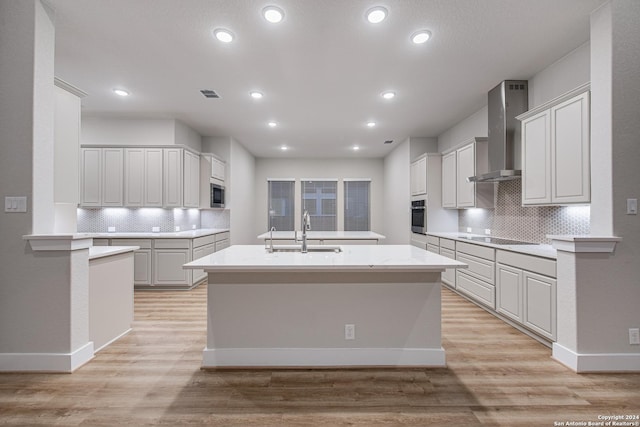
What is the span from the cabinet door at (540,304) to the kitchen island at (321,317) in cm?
114

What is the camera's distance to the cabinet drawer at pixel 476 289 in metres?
3.52

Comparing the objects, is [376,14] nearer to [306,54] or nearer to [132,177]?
[306,54]

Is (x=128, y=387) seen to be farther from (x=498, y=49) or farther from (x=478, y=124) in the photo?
(x=478, y=124)

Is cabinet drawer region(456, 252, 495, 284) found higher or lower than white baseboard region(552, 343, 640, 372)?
higher

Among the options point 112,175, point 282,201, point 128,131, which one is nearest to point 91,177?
point 112,175

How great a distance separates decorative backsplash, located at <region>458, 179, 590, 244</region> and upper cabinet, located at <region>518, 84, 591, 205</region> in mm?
387

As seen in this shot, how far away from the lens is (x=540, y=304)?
274 cm

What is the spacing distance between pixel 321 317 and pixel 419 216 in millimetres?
4048

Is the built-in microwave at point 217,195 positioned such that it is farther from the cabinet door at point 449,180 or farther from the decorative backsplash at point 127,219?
the cabinet door at point 449,180

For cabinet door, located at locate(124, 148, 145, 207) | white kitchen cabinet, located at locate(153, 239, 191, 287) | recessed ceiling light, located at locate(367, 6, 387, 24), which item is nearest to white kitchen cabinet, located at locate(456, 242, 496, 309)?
recessed ceiling light, located at locate(367, 6, 387, 24)

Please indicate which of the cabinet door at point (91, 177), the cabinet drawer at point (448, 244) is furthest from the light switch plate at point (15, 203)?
the cabinet drawer at point (448, 244)

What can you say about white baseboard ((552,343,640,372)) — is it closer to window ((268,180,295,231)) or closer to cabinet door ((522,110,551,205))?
cabinet door ((522,110,551,205))

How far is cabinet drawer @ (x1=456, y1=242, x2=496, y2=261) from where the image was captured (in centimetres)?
348

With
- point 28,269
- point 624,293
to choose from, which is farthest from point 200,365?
point 624,293
